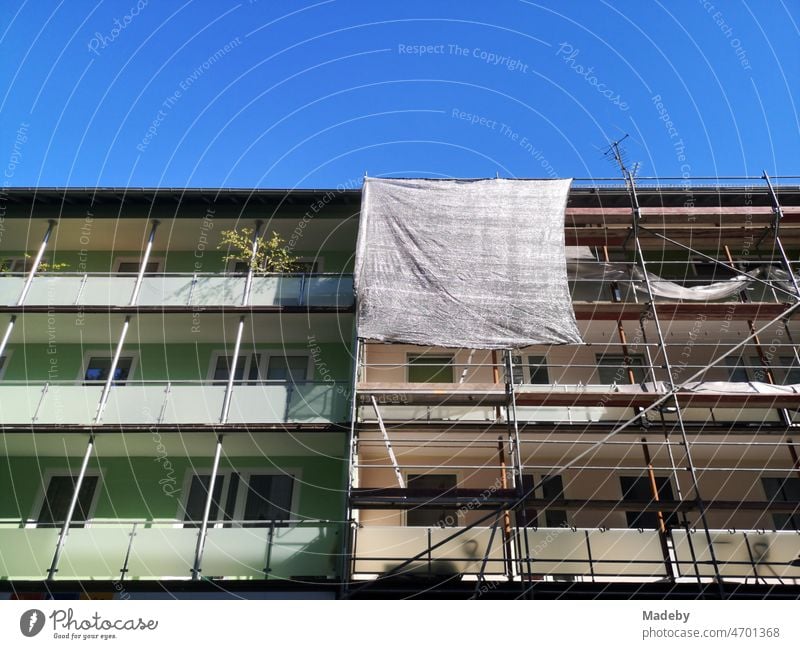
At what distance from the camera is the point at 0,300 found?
47.5 ft

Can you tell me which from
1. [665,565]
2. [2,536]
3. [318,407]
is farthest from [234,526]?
[665,565]

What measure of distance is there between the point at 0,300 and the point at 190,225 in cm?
462

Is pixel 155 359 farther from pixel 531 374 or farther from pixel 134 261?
pixel 531 374

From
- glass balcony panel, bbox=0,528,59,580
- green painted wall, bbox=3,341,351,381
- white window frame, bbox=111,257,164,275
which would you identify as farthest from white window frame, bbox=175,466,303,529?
white window frame, bbox=111,257,164,275

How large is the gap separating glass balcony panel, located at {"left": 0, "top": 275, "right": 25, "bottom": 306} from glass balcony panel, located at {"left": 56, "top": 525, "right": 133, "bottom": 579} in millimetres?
6320

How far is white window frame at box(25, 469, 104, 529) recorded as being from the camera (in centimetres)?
1254

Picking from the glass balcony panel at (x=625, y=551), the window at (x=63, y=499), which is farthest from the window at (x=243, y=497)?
the glass balcony panel at (x=625, y=551)

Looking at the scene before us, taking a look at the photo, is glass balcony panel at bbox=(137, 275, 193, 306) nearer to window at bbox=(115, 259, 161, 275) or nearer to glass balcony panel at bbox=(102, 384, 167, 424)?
window at bbox=(115, 259, 161, 275)

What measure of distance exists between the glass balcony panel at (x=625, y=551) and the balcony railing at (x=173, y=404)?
5171 millimetres

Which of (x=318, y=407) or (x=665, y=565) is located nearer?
(x=665, y=565)

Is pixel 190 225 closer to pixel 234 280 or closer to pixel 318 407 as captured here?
pixel 234 280

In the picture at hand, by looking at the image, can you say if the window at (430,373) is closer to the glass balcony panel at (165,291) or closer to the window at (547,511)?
the window at (547,511)

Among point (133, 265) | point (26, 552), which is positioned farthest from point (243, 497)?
point (133, 265)

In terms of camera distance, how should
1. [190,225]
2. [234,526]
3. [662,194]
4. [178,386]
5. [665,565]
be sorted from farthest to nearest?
[190,225] < [662,194] < [178,386] < [234,526] < [665,565]
